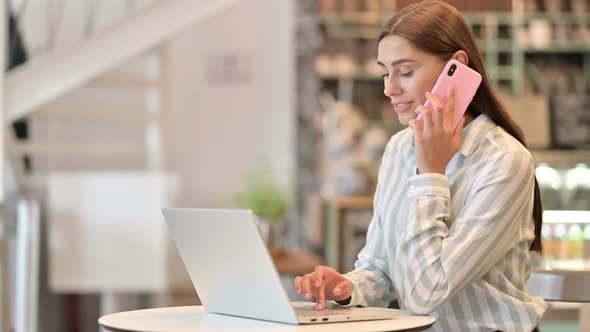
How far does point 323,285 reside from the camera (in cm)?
187

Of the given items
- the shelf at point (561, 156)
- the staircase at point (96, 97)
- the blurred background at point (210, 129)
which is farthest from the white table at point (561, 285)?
the shelf at point (561, 156)

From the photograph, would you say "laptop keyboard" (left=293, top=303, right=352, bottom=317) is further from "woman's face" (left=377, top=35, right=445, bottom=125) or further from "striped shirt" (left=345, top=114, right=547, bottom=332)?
"woman's face" (left=377, top=35, right=445, bottom=125)

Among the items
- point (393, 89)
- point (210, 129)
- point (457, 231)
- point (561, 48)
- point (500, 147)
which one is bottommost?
point (457, 231)

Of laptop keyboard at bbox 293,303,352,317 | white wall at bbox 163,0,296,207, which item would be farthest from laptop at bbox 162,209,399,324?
white wall at bbox 163,0,296,207

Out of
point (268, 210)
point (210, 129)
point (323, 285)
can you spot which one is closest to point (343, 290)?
point (323, 285)

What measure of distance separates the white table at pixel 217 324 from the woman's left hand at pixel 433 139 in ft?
0.85

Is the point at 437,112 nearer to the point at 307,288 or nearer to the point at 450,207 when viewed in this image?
the point at 450,207

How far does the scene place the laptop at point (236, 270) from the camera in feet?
5.21

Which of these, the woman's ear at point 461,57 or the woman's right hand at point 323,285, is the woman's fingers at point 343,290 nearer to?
the woman's right hand at point 323,285

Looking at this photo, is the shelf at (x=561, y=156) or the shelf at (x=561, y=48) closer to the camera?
the shelf at (x=561, y=156)

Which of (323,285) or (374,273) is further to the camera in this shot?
(374,273)

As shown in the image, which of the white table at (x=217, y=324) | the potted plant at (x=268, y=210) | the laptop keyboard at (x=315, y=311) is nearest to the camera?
the white table at (x=217, y=324)

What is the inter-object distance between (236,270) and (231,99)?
20.0ft

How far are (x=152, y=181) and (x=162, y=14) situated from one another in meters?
0.91
